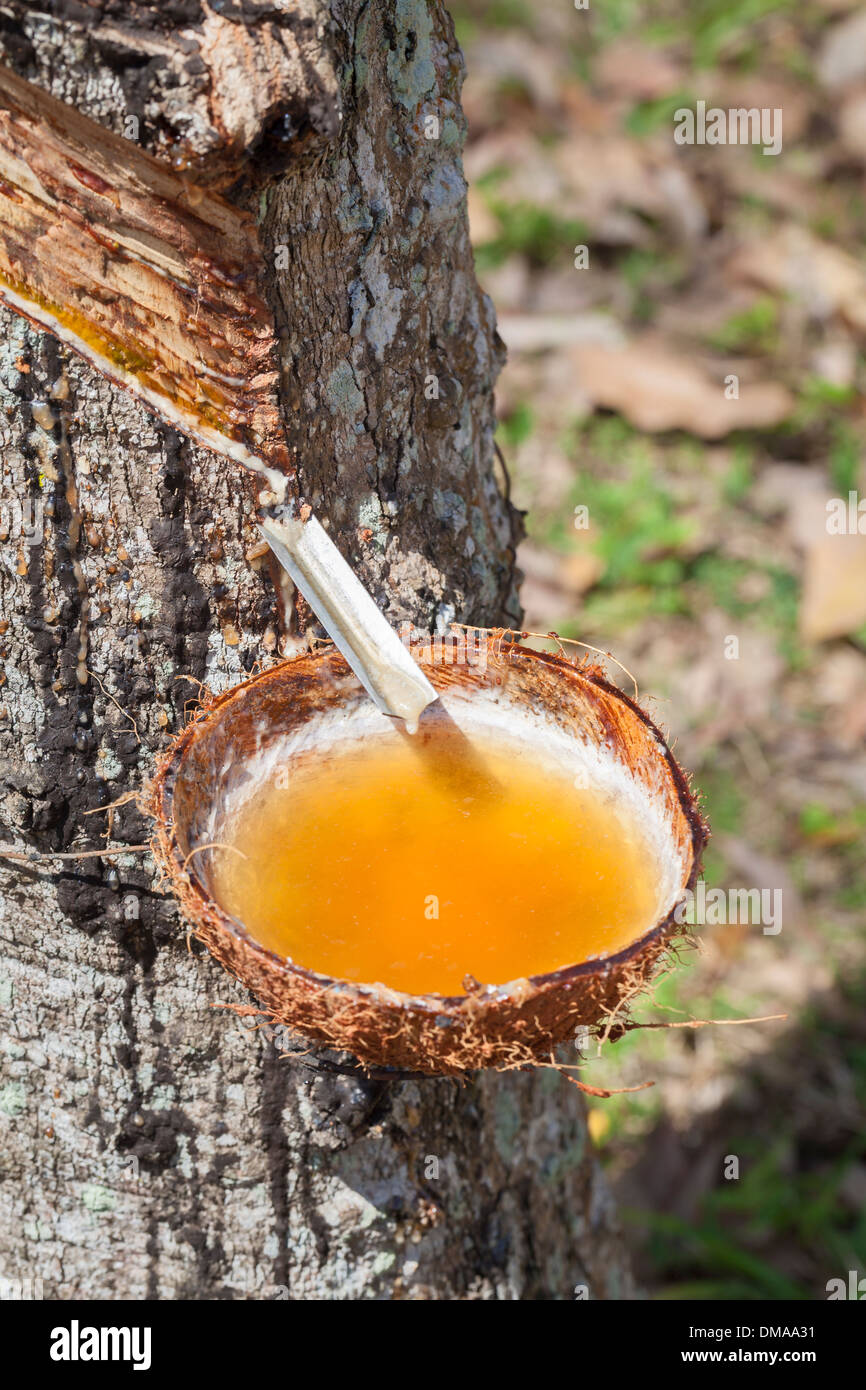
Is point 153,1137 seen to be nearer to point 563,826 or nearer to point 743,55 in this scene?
point 563,826

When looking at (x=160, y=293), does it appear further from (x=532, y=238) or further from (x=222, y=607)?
(x=532, y=238)

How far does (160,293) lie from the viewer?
4.91ft

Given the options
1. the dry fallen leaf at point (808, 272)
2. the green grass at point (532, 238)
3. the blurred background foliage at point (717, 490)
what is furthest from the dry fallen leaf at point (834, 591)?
the green grass at point (532, 238)

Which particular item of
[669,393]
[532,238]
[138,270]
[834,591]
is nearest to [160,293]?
[138,270]

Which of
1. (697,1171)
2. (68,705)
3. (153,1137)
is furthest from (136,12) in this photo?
(697,1171)

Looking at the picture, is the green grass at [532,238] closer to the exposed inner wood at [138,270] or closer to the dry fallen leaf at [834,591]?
the dry fallen leaf at [834,591]

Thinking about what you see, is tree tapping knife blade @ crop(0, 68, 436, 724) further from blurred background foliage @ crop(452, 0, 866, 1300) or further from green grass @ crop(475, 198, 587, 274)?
green grass @ crop(475, 198, 587, 274)

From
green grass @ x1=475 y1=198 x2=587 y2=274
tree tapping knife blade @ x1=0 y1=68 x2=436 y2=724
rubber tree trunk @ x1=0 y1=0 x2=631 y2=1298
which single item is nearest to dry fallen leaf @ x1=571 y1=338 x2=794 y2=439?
green grass @ x1=475 y1=198 x2=587 y2=274

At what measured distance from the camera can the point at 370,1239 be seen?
2.03 m

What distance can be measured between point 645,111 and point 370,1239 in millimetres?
5119

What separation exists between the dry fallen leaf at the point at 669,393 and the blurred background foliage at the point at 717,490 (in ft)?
0.04

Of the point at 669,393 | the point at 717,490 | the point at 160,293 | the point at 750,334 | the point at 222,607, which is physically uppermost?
the point at 750,334

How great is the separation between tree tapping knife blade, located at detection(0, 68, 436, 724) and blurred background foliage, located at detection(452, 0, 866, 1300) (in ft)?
3.52

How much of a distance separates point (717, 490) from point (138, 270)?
3318 millimetres
